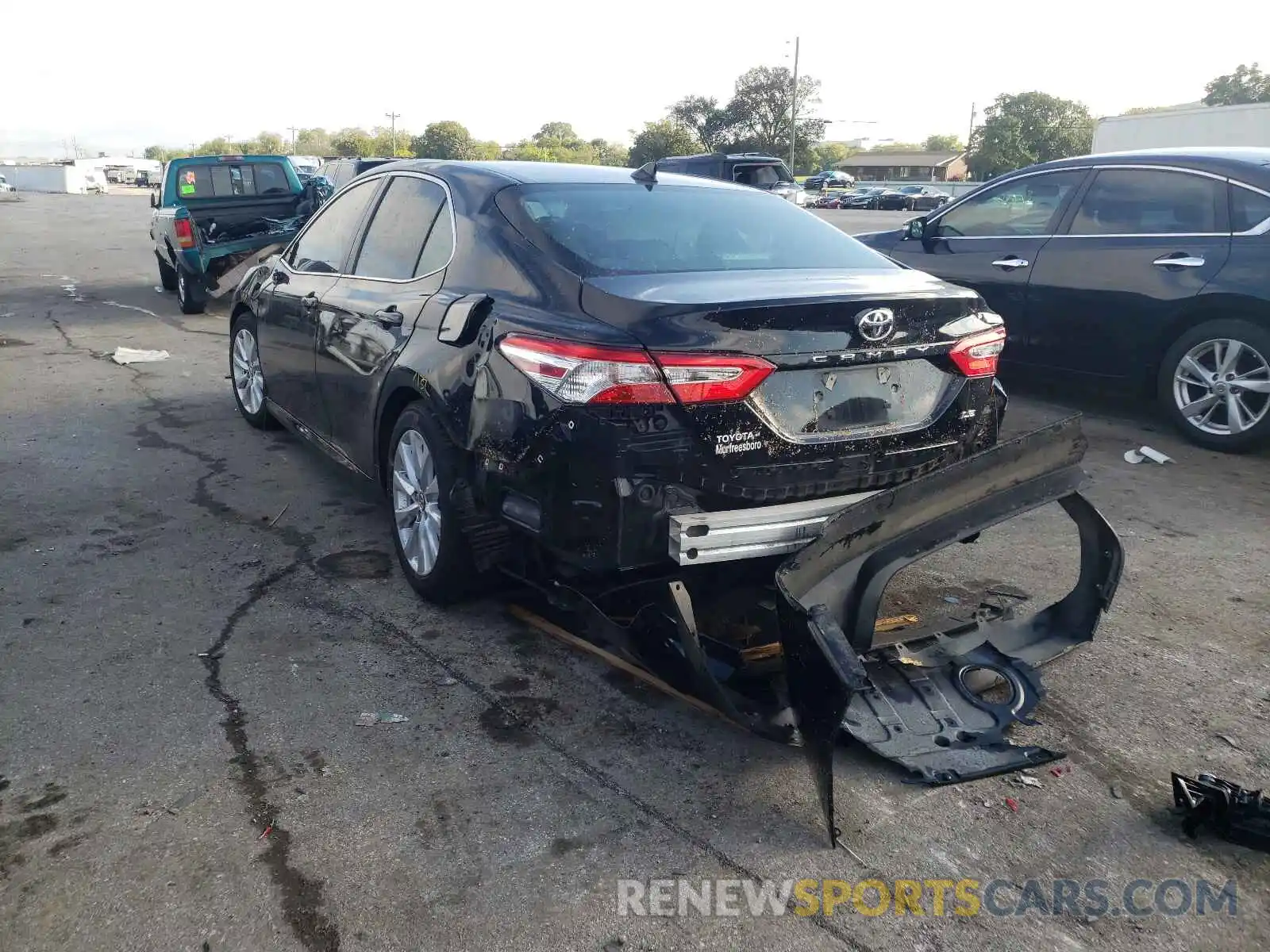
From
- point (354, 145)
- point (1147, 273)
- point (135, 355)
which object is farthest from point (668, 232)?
point (354, 145)

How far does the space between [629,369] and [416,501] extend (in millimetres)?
1466

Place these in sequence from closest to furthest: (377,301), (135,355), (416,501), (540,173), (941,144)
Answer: (416,501) < (540,173) < (377,301) < (135,355) < (941,144)

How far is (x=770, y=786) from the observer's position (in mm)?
3057

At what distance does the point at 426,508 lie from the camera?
4102 millimetres

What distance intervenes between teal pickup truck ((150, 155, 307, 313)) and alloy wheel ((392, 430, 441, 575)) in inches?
355

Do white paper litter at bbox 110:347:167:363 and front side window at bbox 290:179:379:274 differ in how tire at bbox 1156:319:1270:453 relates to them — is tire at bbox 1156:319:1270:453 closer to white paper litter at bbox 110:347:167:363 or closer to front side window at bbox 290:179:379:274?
front side window at bbox 290:179:379:274

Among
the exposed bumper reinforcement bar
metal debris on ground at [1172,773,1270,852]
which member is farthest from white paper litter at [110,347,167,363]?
metal debris on ground at [1172,773,1270,852]

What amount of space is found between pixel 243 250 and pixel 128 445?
21.2 ft

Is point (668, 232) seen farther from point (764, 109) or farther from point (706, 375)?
point (764, 109)

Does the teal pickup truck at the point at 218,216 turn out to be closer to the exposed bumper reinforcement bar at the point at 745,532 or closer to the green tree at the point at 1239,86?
the exposed bumper reinforcement bar at the point at 745,532

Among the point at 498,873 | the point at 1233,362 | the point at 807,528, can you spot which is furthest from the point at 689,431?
the point at 1233,362

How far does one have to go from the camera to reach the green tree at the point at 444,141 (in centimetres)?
7888

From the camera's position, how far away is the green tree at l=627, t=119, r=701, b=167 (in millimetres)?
66181

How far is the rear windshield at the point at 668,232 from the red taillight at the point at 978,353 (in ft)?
1.91
